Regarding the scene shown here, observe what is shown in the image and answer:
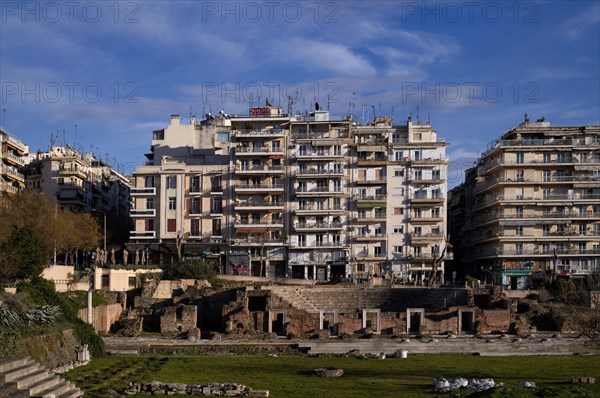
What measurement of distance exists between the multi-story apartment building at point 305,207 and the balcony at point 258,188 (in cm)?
11

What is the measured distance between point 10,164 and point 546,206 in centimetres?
6121

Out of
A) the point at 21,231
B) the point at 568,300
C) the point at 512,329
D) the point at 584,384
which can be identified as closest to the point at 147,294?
the point at 21,231

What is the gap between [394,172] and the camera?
293ft

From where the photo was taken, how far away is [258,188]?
88312 mm

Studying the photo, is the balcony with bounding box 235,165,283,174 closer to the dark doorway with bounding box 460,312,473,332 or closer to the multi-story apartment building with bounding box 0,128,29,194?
the multi-story apartment building with bounding box 0,128,29,194

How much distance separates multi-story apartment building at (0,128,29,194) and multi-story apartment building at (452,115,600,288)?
54.6 meters

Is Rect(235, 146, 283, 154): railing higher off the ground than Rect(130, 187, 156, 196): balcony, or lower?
higher

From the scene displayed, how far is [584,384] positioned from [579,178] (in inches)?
2336

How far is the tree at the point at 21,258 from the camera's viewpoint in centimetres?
4894

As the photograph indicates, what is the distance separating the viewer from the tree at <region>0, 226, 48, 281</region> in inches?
1927

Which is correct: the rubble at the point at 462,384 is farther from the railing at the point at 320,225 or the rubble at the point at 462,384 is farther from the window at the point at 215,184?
the window at the point at 215,184

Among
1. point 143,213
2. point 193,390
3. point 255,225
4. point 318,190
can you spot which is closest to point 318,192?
point 318,190

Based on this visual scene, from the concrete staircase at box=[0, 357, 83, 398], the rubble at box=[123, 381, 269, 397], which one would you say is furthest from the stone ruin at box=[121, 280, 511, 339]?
the concrete staircase at box=[0, 357, 83, 398]

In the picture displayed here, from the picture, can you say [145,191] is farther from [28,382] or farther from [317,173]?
[28,382]
